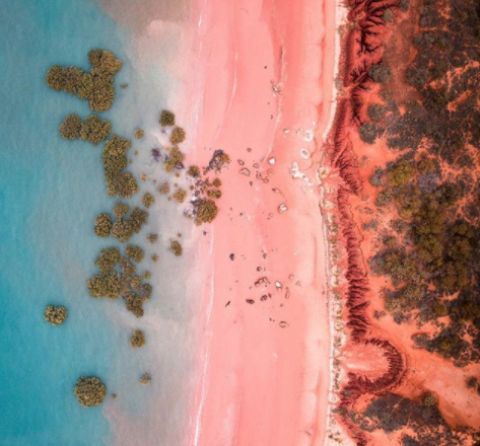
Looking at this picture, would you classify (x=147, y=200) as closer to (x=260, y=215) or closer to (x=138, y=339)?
(x=260, y=215)

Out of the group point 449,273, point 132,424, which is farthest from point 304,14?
point 132,424

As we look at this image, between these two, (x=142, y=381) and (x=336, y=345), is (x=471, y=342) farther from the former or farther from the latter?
(x=142, y=381)

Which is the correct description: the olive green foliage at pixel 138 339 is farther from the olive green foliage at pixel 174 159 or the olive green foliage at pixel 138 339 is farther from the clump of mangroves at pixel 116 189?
the olive green foliage at pixel 174 159

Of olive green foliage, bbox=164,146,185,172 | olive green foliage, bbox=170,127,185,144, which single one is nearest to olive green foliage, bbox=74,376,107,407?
olive green foliage, bbox=164,146,185,172

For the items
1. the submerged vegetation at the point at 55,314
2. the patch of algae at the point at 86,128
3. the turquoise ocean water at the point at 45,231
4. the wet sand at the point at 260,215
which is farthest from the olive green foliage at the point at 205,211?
the submerged vegetation at the point at 55,314

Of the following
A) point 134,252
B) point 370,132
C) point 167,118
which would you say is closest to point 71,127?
point 167,118
